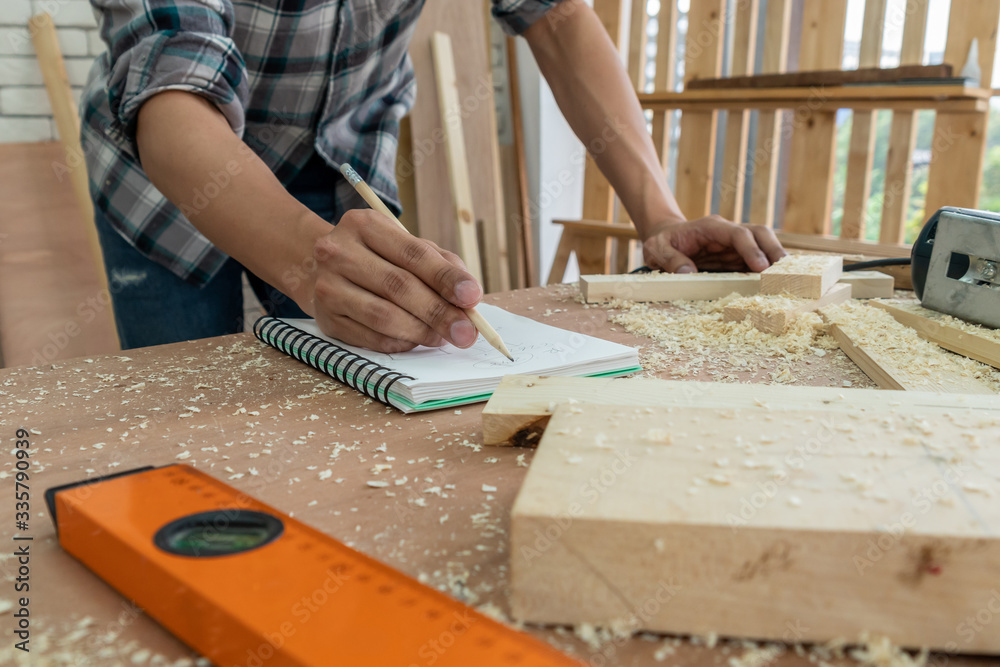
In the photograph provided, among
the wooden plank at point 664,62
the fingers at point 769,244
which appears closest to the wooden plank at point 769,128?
the wooden plank at point 664,62

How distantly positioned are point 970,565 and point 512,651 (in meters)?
0.24

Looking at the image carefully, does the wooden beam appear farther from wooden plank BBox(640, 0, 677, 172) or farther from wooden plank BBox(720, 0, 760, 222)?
wooden plank BBox(640, 0, 677, 172)

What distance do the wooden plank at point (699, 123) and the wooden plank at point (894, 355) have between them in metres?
1.92

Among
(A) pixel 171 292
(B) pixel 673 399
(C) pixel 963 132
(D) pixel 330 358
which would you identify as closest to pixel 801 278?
(B) pixel 673 399

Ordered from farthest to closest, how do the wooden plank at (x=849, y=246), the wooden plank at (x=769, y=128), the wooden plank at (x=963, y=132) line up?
1. the wooden plank at (x=769, y=128)
2. the wooden plank at (x=963, y=132)
3. the wooden plank at (x=849, y=246)

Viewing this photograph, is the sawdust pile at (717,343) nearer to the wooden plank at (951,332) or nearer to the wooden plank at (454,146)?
the wooden plank at (951,332)

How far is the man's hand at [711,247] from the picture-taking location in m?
1.31

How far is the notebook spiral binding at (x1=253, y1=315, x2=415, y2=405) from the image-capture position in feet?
2.51

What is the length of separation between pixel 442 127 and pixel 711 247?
5.98ft

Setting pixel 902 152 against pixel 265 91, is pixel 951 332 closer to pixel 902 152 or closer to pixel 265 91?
pixel 265 91

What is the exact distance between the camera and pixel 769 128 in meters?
2.65

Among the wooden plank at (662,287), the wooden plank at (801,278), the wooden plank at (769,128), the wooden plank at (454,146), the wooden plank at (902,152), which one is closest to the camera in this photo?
the wooden plank at (801,278)

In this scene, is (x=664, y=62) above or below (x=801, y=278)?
above

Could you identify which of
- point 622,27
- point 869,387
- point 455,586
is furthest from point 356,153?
point 622,27
